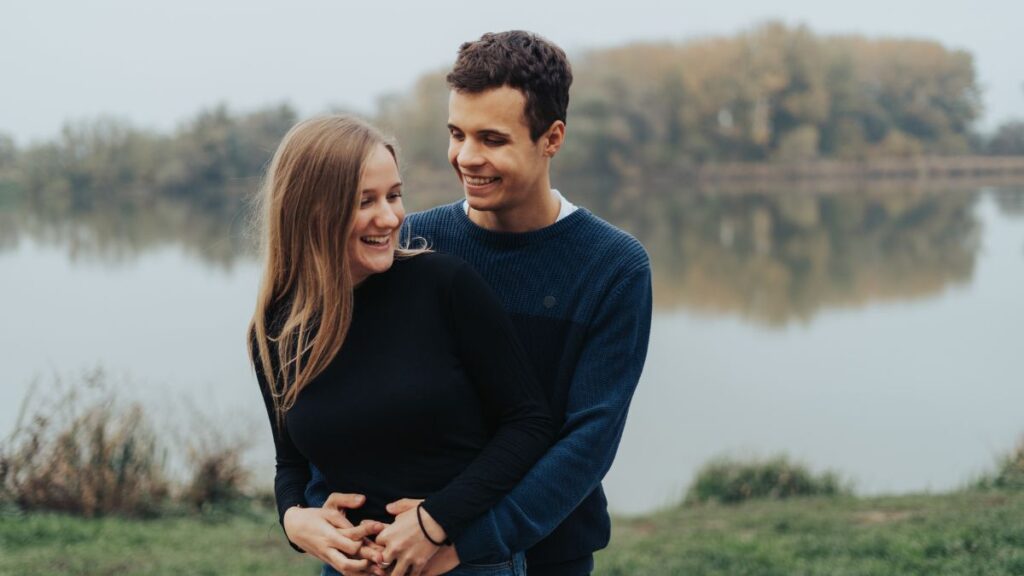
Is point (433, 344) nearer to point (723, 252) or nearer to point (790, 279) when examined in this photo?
point (790, 279)

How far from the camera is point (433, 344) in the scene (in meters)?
1.71

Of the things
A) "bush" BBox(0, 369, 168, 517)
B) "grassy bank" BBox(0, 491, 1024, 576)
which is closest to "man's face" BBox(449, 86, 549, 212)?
"grassy bank" BBox(0, 491, 1024, 576)

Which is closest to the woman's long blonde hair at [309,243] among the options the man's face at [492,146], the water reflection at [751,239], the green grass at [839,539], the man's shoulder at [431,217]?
the man's face at [492,146]

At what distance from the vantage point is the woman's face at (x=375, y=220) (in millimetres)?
1732

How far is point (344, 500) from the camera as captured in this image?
69.2 inches

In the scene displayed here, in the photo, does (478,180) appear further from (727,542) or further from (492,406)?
(727,542)

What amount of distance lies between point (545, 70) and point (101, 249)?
31692 mm

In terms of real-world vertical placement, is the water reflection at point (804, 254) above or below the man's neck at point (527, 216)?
below

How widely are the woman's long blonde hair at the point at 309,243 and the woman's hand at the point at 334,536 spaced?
21 centimetres

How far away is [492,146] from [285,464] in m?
0.75

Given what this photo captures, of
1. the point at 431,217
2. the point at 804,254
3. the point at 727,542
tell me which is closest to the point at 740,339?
the point at 727,542

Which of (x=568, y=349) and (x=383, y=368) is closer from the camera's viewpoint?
(x=383, y=368)

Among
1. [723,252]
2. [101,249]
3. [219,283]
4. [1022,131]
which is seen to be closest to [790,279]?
[723,252]

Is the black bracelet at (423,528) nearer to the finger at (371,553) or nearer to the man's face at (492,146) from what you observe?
the finger at (371,553)
